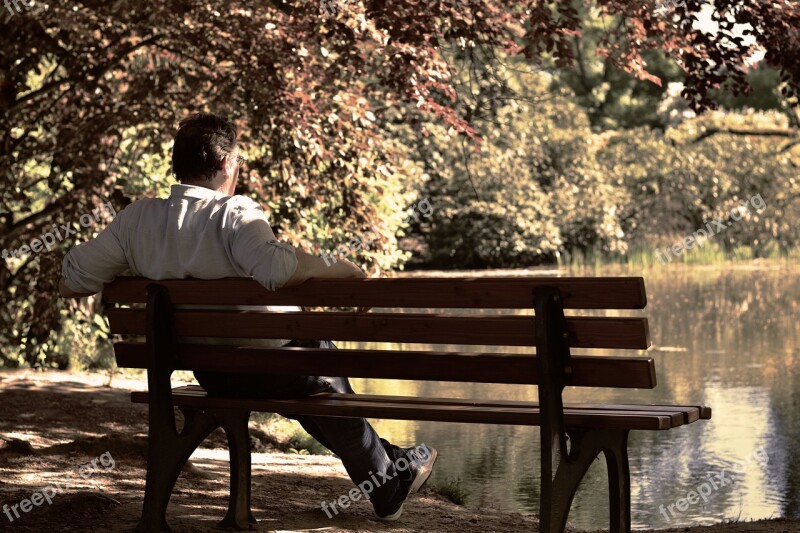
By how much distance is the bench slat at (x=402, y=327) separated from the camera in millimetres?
3633

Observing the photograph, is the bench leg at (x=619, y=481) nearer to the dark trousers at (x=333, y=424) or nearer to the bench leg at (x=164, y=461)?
the dark trousers at (x=333, y=424)

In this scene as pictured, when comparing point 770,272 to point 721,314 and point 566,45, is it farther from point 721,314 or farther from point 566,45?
point 566,45

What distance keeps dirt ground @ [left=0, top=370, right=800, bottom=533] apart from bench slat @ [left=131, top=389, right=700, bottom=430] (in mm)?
582

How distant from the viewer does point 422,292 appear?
382cm

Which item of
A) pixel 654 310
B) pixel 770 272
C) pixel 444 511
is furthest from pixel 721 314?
pixel 444 511

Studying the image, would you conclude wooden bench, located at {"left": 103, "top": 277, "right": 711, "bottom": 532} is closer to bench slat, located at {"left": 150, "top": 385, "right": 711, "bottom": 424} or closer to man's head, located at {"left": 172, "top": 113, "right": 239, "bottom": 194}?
bench slat, located at {"left": 150, "top": 385, "right": 711, "bottom": 424}

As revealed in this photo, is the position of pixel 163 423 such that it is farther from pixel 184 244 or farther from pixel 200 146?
pixel 200 146

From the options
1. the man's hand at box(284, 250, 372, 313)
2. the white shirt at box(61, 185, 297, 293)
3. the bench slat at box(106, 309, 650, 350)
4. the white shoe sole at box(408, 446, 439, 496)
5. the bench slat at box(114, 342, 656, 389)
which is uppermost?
the white shirt at box(61, 185, 297, 293)

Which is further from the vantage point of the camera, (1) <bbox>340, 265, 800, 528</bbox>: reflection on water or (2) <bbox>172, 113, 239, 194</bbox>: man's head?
(1) <bbox>340, 265, 800, 528</bbox>: reflection on water

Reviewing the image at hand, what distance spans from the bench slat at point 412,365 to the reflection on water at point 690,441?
209cm

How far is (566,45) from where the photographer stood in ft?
23.4

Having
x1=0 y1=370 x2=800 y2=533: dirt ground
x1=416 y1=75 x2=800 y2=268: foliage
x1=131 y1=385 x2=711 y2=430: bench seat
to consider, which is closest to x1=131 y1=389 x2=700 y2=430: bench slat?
x1=131 y1=385 x2=711 y2=430: bench seat

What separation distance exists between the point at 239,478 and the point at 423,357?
109cm

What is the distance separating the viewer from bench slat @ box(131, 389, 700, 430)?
3.74 m
